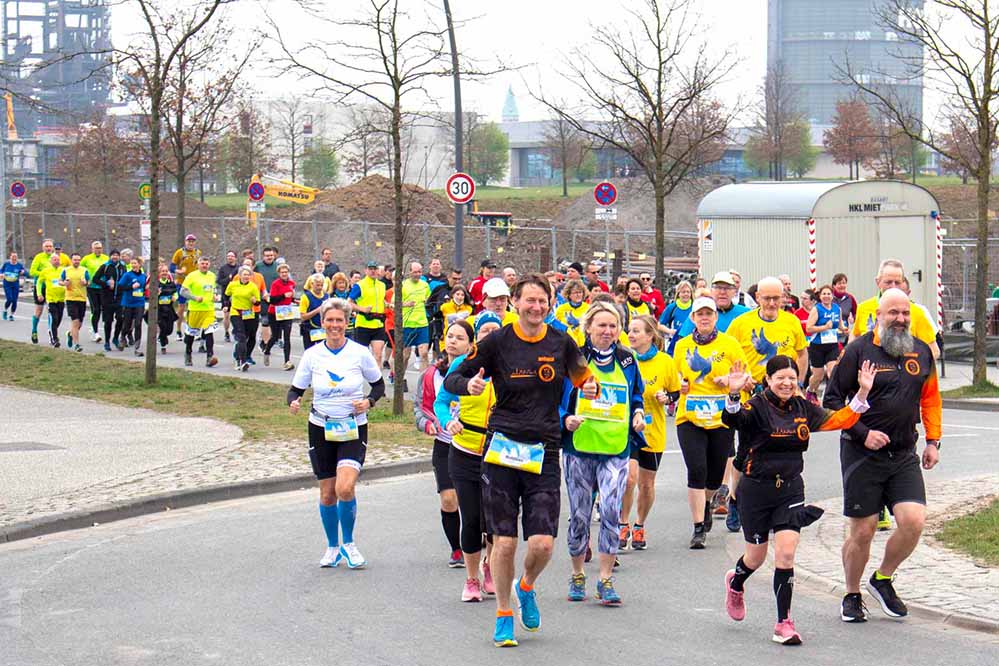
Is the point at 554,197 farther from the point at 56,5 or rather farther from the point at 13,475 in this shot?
the point at 13,475

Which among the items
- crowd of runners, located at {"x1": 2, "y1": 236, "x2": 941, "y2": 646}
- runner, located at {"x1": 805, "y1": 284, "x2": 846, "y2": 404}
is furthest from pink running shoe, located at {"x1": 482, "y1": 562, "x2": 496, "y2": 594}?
runner, located at {"x1": 805, "y1": 284, "x2": 846, "y2": 404}

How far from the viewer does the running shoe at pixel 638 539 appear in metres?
10.7

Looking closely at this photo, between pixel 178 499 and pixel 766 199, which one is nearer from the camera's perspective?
pixel 178 499

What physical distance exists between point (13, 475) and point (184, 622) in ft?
19.9

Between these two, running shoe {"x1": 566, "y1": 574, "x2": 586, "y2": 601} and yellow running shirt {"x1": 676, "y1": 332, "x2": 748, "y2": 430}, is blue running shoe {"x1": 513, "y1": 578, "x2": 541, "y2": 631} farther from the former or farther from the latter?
yellow running shirt {"x1": 676, "y1": 332, "x2": 748, "y2": 430}

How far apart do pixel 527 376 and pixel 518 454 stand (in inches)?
16.7

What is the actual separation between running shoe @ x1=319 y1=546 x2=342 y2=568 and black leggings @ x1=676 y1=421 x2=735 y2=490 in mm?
2630

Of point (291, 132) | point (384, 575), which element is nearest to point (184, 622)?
point (384, 575)

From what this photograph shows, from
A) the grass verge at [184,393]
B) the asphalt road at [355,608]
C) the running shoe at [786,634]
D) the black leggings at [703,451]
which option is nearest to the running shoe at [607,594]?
the asphalt road at [355,608]

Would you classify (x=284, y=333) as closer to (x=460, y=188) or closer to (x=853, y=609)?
(x=460, y=188)

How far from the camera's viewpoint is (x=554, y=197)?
87.4m

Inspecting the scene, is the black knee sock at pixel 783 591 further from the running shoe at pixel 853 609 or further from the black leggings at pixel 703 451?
the black leggings at pixel 703 451

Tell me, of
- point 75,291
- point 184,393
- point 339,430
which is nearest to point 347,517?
point 339,430

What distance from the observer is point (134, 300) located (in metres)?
27.6
